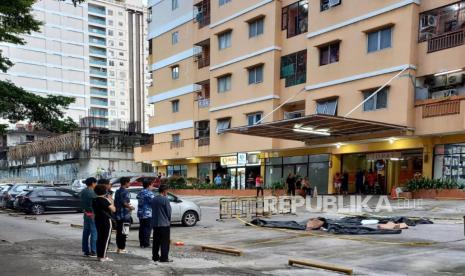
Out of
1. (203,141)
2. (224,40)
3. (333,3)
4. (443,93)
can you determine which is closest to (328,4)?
(333,3)

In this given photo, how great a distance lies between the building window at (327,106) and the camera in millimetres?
28688

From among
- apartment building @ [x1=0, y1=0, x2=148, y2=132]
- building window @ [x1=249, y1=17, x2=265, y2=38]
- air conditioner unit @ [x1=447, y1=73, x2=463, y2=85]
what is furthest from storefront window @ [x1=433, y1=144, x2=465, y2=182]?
apartment building @ [x1=0, y1=0, x2=148, y2=132]

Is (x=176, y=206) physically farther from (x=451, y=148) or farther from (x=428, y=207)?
(x=451, y=148)

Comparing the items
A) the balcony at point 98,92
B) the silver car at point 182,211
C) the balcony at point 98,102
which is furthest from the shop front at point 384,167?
the balcony at point 98,92

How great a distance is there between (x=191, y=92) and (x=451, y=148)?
2440cm

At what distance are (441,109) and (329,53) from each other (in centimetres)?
802

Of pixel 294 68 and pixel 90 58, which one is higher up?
pixel 90 58

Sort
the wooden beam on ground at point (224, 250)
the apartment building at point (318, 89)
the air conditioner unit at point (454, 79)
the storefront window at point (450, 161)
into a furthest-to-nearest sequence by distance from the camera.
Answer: the apartment building at point (318, 89) < the air conditioner unit at point (454, 79) < the storefront window at point (450, 161) < the wooden beam on ground at point (224, 250)

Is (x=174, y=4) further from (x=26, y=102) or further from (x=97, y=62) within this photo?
(x=97, y=62)

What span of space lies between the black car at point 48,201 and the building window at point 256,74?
15.4 m

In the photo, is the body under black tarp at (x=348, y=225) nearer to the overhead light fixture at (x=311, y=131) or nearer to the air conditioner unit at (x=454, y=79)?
the overhead light fixture at (x=311, y=131)

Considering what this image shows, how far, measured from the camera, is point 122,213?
36.5ft

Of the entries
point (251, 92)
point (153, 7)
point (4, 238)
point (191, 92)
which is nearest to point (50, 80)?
point (153, 7)

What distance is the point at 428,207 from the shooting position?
20.1 meters
